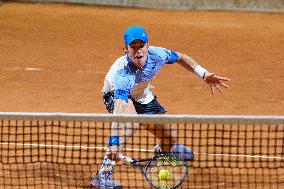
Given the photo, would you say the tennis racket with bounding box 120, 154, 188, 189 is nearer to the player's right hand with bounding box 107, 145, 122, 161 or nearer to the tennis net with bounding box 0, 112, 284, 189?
the tennis net with bounding box 0, 112, 284, 189

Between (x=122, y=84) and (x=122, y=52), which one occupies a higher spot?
(x=122, y=84)

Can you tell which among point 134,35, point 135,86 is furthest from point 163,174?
point 134,35

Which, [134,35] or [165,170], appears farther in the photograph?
[165,170]

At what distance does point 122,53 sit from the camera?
1691 cm

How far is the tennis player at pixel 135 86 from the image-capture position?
9047 mm

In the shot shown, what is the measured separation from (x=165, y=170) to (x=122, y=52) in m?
7.88

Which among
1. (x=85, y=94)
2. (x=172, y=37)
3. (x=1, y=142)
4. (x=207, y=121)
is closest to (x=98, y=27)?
(x=172, y=37)

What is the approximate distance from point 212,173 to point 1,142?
2628 millimetres

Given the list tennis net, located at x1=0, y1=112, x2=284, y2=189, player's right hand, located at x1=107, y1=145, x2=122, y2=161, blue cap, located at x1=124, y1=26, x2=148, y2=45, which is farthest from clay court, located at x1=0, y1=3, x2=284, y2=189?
player's right hand, located at x1=107, y1=145, x2=122, y2=161

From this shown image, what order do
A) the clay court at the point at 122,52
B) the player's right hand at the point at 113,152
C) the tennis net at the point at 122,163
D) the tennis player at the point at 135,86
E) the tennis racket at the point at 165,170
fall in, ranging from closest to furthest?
the player's right hand at the point at 113,152
the tennis player at the point at 135,86
the tennis racket at the point at 165,170
the tennis net at the point at 122,163
the clay court at the point at 122,52

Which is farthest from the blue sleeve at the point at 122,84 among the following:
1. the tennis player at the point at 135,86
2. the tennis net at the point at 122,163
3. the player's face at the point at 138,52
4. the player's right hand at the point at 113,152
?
the player's right hand at the point at 113,152

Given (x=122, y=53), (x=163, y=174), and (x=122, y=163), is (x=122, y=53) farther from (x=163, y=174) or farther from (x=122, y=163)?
(x=163, y=174)

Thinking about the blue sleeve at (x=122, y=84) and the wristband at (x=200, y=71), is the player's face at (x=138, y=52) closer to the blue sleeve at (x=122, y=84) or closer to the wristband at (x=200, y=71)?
the blue sleeve at (x=122, y=84)

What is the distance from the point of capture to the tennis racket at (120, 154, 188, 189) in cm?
931
